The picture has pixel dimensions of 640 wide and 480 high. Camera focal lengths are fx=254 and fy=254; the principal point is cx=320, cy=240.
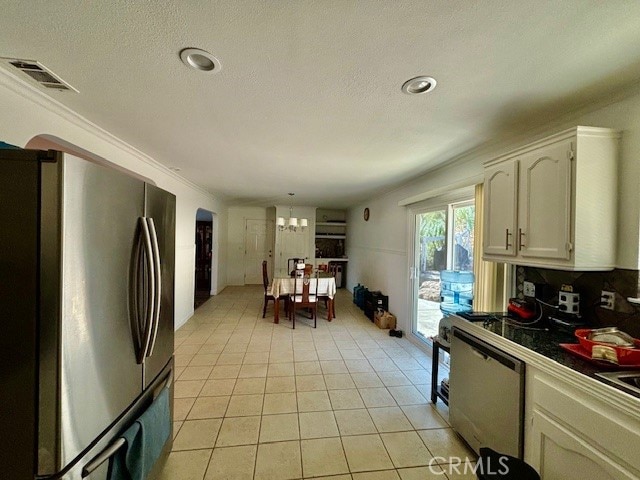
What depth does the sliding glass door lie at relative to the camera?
2.96 m

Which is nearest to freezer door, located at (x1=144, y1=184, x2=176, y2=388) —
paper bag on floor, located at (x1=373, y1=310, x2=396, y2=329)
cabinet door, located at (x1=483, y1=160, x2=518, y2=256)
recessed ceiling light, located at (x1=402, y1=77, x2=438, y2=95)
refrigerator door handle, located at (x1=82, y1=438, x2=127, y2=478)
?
refrigerator door handle, located at (x1=82, y1=438, x2=127, y2=478)

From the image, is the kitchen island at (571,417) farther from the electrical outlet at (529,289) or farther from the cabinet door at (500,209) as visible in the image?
the cabinet door at (500,209)

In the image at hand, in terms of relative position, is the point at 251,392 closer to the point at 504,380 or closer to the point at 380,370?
the point at 380,370

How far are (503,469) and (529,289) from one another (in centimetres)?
128

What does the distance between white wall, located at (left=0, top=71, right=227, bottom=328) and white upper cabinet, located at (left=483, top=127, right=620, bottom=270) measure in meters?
3.20

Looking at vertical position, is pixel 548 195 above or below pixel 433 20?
below

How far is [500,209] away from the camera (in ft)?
6.25

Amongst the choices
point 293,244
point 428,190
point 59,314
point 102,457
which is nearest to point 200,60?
point 59,314

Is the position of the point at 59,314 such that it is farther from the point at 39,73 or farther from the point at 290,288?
the point at 290,288

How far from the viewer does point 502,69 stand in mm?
1284

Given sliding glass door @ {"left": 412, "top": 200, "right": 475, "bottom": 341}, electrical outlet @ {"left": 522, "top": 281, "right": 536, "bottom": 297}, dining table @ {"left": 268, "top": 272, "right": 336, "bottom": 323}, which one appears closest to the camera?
electrical outlet @ {"left": 522, "top": 281, "right": 536, "bottom": 297}

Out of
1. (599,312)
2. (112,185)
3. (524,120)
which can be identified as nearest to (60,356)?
(112,185)

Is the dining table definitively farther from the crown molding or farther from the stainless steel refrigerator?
the stainless steel refrigerator

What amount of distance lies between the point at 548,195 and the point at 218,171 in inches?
138
